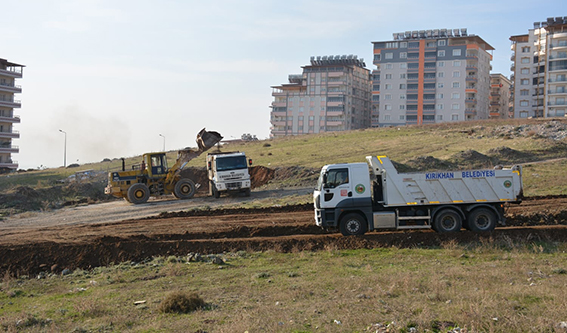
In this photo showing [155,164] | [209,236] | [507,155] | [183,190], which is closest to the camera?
[209,236]

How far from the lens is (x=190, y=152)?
3856 centimetres

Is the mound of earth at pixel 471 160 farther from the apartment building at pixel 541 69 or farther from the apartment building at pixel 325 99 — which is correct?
the apartment building at pixel 325 99

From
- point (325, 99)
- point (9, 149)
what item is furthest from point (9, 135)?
point (325, 99)

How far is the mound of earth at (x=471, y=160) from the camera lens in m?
40.2

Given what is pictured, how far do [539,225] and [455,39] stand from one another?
104 metres

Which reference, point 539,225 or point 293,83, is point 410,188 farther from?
point 293,83

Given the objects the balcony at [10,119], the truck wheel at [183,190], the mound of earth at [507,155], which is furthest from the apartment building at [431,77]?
the truck wheel at [183,190]

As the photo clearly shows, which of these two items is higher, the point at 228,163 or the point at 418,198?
the point at 228,163

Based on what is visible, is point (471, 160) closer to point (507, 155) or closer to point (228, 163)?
point (507, 155)

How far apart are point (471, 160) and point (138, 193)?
25.1 m

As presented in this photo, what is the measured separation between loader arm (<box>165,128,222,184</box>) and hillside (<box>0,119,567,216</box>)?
6768 mm

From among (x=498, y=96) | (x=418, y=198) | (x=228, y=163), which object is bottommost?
(x=418, y=198)

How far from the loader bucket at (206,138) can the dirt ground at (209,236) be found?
1040 centimetres

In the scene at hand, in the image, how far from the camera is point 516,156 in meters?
43.4
